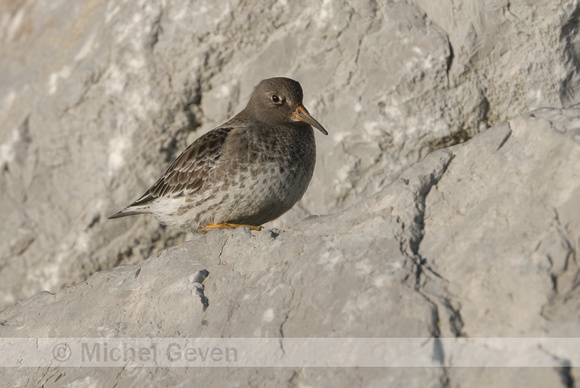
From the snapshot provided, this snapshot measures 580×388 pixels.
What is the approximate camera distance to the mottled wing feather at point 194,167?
7602 millimetres

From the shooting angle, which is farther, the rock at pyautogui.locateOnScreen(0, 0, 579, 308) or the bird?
the rock at pyautogui.locateOnScreen(0, 0, 579, 308)

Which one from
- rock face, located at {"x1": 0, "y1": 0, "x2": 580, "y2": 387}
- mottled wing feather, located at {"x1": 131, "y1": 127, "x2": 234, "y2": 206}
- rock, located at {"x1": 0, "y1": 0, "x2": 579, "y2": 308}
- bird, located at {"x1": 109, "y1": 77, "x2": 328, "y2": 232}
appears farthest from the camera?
rock, located at {"x1": 0, "y1": 0, "x2": 579, "y2": 308}

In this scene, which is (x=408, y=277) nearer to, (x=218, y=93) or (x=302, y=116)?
(x=302, y=116)

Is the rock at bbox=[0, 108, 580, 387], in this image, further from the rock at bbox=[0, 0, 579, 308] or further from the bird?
the rock at bbox=[0, 0, 579, 308]

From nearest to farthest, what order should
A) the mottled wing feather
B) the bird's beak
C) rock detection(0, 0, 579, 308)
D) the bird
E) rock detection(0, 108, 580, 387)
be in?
rock detection(0, 108, 580, 387), the bird, the mottled wing feather, the bird's beak, rock detection(0, 0, 579, 308)

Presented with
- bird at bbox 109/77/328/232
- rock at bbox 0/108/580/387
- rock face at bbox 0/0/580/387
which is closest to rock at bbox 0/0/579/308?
rock face at bbox 0/0/580/387

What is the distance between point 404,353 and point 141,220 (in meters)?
6.74

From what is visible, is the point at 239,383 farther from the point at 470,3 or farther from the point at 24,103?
the point at 24,103

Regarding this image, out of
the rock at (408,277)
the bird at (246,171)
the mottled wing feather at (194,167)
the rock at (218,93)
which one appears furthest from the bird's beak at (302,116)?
the rock at (408,277)

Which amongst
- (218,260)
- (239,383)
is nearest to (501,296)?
(239,383)

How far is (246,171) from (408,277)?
129 inches

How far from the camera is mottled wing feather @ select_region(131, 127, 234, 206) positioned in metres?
7.60

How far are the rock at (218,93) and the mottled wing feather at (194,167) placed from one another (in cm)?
186

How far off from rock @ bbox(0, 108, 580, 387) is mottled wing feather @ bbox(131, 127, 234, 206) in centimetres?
190
